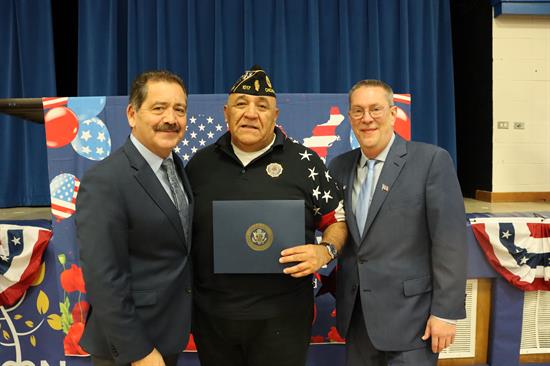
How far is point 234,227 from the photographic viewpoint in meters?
1.08

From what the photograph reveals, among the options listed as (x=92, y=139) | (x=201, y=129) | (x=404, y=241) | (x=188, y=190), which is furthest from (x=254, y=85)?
(x=92, y=139)

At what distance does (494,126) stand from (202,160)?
3.88m

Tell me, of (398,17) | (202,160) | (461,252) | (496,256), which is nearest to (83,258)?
(202,160)

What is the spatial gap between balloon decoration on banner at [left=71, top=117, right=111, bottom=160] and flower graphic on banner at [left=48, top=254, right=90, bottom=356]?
1.81 ft

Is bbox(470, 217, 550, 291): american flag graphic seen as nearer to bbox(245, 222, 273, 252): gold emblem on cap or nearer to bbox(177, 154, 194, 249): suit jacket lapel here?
bbox(245, 222, 273, 252): gold emblem on cap

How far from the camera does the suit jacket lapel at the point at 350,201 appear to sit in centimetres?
125

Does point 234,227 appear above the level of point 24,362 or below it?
above

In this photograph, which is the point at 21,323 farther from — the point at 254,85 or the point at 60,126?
the point at 254,85

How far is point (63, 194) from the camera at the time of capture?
2008 millimetres

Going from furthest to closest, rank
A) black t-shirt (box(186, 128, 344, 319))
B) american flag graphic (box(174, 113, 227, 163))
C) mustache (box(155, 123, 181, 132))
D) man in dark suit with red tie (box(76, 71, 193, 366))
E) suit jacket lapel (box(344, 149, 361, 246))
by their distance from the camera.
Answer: american flag graphic (box(174, 113, 227, 163)), suit jacket lapel (box(344, 149, 361, 246)), black t-shirt (box(186, 128, 344, 319)), mustache (box(155, 123, 181, 132)), man in dark suit with red tie (box(76, 71, 193, 366))

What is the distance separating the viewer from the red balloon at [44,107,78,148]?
2002 millimetres

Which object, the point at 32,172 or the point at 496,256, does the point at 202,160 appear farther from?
the point at 32,172

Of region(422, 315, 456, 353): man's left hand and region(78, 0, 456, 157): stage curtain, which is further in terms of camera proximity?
region(78, 0, 456, 157): stage curtain

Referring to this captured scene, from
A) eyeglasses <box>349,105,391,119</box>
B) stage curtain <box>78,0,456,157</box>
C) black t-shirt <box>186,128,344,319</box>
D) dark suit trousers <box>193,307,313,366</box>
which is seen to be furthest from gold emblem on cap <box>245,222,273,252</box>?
stage curtain <box>78,0,456,157</box>
